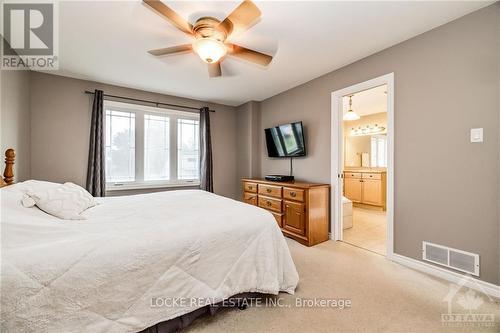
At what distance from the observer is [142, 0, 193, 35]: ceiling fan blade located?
1473 mm

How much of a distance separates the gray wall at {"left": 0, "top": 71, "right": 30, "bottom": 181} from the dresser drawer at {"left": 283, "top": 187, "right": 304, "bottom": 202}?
11.0 ft

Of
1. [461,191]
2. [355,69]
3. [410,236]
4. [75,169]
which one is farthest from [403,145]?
[75,169]

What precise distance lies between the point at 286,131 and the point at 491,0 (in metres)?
2.58

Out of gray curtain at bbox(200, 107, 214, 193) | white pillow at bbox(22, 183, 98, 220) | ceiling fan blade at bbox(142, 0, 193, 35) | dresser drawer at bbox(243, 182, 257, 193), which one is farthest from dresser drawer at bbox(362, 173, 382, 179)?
white pillow at bbox(22, 183, 98, 220)

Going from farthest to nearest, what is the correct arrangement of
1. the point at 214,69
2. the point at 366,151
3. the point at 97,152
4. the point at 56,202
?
the point at 366,151 < the point at 97,152 < the point at 214,69 < the point at 56,202

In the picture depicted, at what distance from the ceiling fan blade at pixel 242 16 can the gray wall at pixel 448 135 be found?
185cm

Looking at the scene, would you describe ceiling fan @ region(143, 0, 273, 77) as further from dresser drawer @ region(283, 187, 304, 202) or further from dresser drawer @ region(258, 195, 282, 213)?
dresser drawer @ region(258, 195, 282, 213)

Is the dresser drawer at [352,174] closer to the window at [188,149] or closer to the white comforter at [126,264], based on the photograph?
the window at [188,149]

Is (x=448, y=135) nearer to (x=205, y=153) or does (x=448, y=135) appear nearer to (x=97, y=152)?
(x=205, y=153)

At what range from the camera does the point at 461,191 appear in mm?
1998

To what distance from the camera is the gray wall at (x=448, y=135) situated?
1841 millimetres

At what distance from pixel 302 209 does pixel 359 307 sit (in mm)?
1415

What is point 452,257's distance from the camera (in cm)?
204

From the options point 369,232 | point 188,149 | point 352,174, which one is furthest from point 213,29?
point 352,174
